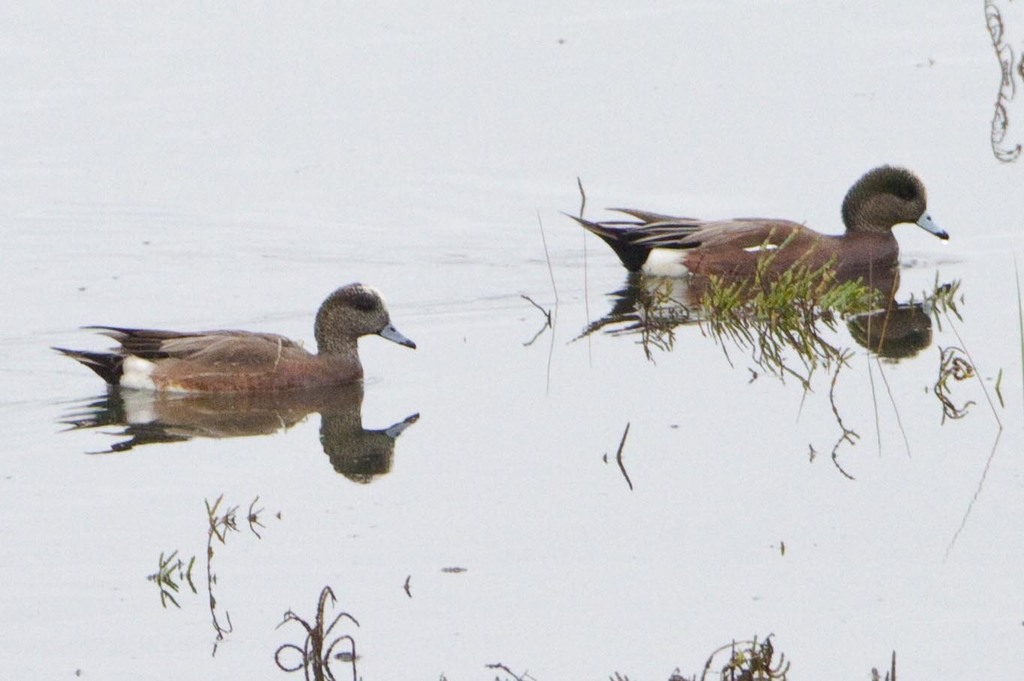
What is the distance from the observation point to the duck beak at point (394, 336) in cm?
966

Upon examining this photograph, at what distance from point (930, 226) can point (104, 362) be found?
209 inches

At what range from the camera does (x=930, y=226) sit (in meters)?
12.0

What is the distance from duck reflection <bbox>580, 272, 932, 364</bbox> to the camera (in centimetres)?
916

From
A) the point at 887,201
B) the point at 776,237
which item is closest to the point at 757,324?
the point at 776,237

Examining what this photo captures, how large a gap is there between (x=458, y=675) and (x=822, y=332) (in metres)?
4.70

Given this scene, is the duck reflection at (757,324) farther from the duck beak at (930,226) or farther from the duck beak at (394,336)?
the duck beak at (394,336)

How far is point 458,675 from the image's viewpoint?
18.3 ft

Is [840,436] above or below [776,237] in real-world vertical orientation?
below

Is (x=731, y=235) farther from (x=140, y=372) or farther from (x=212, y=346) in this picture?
(x=140, y=372)

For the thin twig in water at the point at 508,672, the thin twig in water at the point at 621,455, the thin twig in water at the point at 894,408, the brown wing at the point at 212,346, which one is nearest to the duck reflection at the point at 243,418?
the brown wing at the point at 212,346

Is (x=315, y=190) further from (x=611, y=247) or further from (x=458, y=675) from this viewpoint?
(x=458, y=675)

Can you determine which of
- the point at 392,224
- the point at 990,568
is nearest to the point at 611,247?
the point at 392,224

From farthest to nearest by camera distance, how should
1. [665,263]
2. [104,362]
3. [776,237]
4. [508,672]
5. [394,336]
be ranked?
[665,263]
[776,237]
[394,336]
[104,362]
[508,672]

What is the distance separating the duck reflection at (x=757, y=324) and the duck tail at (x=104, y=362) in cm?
245
